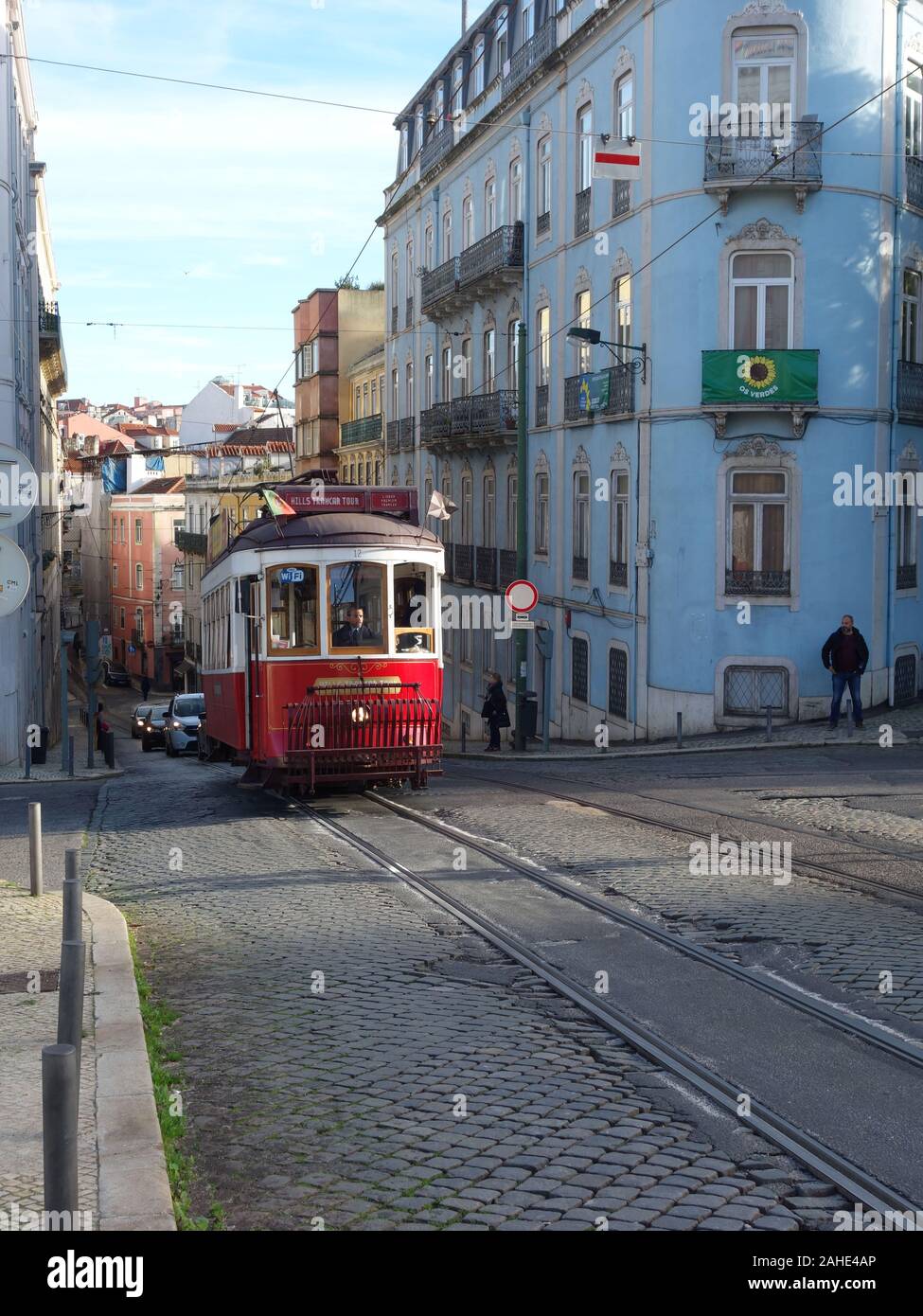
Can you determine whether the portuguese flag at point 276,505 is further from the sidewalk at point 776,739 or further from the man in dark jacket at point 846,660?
the man in dark jacket at point 846,660

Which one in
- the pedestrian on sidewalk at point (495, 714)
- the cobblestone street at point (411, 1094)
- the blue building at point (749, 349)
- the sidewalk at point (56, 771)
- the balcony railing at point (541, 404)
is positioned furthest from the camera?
the balcony railing at point (541, 404)

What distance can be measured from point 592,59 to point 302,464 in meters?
37.5

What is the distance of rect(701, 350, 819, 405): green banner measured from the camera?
25.1 metres

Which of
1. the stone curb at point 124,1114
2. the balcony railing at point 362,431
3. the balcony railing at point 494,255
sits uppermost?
the balcony railing at point 494,255

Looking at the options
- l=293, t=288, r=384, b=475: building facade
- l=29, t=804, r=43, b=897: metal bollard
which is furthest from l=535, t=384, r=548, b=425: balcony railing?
l=293, t=288, r=384, b=475: building facade

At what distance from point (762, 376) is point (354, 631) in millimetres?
11855

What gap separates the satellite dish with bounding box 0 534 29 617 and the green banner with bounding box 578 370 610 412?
809 inches

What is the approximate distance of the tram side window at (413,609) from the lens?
53.3ft

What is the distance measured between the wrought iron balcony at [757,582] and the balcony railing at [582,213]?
8.58 metres

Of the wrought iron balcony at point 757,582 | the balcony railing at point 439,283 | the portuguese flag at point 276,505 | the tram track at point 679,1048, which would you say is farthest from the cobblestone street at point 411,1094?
the balcony railing at point 439,283

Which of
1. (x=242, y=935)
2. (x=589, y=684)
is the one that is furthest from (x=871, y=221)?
(x=242, y=935)

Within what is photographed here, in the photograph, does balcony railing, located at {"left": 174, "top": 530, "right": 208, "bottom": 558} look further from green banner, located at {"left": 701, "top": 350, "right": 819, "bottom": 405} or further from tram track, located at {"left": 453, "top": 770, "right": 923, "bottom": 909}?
tram track, located at {"left": 453, "top": 770, "right": 923, "bottom": 909}

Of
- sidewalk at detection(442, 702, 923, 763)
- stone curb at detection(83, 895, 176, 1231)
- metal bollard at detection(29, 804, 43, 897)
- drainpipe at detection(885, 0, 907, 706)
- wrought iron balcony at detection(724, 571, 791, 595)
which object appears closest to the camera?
stone curb at detection(83, 895, 176, 1231)

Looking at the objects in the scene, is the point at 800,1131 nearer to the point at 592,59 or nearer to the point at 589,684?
the point at 589,684
